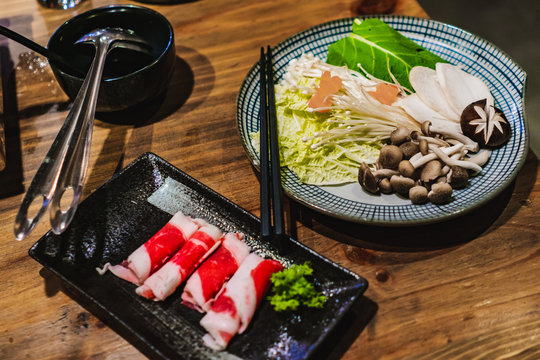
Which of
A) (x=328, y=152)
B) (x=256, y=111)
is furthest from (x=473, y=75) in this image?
(x=256, y=111)

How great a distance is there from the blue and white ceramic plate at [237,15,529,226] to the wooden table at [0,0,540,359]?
9cm

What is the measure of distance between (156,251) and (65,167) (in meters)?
0.39

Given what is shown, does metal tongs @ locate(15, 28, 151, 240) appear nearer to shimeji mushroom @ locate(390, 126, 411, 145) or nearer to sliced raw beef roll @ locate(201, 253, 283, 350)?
sliced raw beef roll @ locate(201, 253, 283, 350)

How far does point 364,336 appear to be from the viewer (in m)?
1.30

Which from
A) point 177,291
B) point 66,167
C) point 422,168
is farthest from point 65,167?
point 422,168

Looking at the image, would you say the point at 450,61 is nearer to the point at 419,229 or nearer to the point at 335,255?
the point at 419,229

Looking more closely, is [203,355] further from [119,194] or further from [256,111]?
[256,111]

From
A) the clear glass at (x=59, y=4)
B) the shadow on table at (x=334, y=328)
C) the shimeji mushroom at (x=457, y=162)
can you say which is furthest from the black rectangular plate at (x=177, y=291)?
the clear glass at (x=59, y=4)

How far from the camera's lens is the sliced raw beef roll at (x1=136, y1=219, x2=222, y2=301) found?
4.39 feet

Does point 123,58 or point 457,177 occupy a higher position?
point 123,58

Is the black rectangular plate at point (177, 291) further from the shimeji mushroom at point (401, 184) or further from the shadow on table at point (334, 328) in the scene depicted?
the shimeji mushroom at point (401, 184)

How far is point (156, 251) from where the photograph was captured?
143cm

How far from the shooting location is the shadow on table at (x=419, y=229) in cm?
150

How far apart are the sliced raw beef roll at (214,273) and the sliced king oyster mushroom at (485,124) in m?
0.91
